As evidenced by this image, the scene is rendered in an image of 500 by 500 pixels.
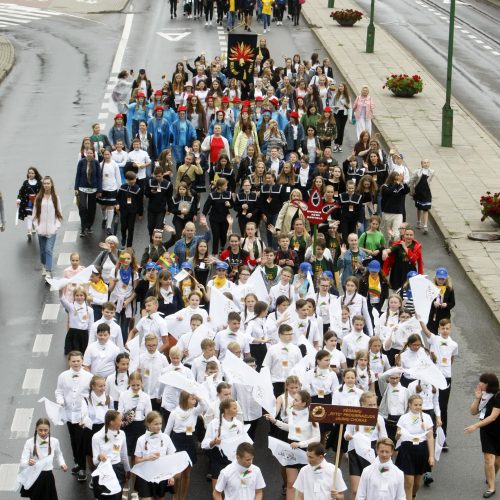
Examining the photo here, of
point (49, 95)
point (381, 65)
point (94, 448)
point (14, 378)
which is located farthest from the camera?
point (381, 65)

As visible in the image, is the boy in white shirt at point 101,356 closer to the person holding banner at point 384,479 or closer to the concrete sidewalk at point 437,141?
the person holding banner at point 384,479

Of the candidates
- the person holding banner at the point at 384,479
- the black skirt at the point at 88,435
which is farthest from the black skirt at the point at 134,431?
the person holding banner at the point at 384,479

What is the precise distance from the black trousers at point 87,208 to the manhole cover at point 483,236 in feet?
25.4

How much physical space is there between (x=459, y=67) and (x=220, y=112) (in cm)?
2178

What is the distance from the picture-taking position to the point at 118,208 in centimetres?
2836

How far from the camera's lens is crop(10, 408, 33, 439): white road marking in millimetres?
19578

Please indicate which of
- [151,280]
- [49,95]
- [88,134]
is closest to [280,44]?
[49,95]

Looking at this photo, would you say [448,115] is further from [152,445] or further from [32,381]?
[152,445]

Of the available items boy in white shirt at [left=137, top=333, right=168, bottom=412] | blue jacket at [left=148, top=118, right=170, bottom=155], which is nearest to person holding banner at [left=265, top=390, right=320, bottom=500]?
boy in white shirt at [left=137, top=333, right=168, bottom=412]

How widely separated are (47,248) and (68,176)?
7.15 m

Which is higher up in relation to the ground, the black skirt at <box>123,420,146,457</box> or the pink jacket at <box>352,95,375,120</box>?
the black skirt at <box>123,420,146,457</box>

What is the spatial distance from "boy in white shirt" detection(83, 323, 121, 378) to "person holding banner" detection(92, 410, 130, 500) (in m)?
2.17

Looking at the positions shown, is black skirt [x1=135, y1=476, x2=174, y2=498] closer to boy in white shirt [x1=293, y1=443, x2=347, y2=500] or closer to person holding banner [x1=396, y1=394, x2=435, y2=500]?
boy in white shirt [x1=293, y1=443, x2=347, y2=500]

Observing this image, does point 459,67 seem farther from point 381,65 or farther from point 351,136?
point 351,136
